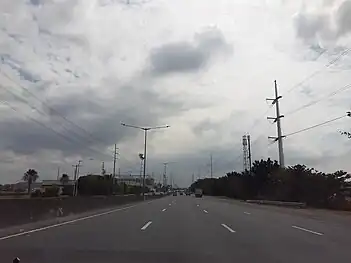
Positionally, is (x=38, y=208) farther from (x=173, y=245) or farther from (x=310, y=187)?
(x=310, y=187)

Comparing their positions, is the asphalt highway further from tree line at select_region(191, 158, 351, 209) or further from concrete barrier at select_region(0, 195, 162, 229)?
tree line at select_region(191, 158, 351, 209)

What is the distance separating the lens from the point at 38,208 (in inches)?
861

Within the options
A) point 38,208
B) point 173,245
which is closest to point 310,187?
point 38,208

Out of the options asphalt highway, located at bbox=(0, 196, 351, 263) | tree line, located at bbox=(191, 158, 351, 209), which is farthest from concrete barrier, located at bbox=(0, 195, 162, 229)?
tree line, located at bbox=(191, 158, 351, 209)

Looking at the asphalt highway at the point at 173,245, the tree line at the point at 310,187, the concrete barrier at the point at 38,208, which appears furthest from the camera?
the tree line at the point at 310,187

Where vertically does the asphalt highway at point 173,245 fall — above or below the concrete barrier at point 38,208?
below

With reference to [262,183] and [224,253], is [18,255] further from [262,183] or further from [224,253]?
[262,183]

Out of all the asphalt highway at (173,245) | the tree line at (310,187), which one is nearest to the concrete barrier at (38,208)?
the asphalt highway at (173,245)

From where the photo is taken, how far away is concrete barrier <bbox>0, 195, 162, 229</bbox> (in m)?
18.1

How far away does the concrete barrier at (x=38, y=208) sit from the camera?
59.4 feet

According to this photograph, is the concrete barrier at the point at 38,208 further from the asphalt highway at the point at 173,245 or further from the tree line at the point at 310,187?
the tree line at the point at 310,187

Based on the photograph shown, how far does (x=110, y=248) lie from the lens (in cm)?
1234

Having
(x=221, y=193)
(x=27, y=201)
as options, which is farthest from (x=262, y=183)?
(x=27, y=201)

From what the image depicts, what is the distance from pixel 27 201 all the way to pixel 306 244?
1262 cm
